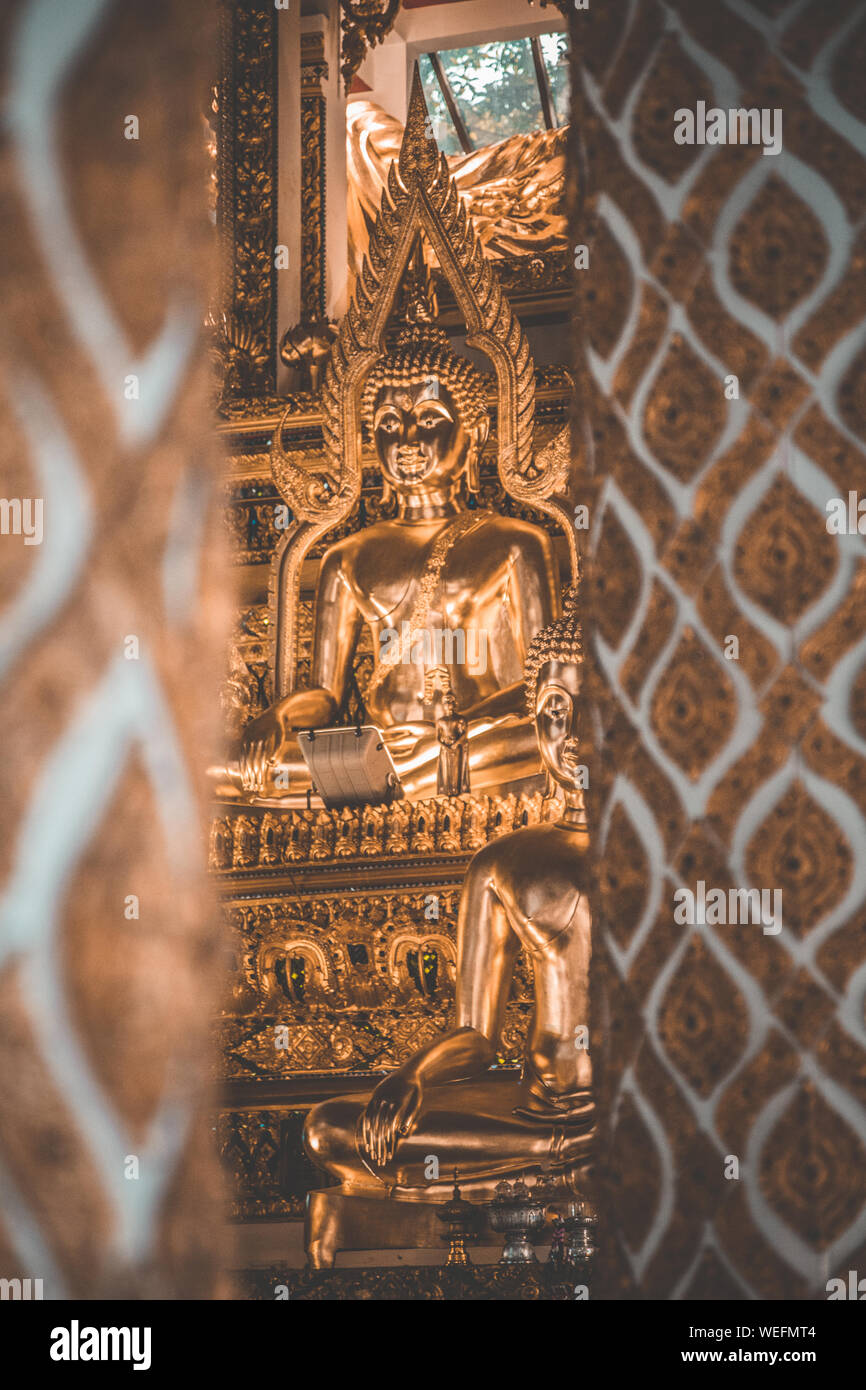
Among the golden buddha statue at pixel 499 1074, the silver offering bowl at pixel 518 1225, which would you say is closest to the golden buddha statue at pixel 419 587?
the golden buddha statue at pixel 499 1074

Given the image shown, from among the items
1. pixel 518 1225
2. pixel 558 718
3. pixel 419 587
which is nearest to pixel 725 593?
pixel 518 1225

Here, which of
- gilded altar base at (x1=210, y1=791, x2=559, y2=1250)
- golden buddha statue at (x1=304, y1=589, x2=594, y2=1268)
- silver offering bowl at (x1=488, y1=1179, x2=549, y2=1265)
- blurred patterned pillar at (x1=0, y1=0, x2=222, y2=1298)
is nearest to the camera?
blurred patterned pillar at (x1=0, y1=0, x2=222, y2=1298)

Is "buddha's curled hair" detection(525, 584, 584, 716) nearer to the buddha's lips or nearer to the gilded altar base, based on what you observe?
the gilded altar base

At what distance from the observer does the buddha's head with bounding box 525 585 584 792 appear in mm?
4375

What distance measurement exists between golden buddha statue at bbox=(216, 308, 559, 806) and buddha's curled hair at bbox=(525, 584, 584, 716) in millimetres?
256

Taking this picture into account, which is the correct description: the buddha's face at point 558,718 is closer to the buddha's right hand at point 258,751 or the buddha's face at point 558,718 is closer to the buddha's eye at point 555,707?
the buddha's eye at point 555,707

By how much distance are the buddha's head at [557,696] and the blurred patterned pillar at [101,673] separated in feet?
11.8

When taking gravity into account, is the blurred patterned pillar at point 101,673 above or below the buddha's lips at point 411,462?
below

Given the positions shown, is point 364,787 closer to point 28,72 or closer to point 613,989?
point 613,989

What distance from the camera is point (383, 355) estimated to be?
525 cm

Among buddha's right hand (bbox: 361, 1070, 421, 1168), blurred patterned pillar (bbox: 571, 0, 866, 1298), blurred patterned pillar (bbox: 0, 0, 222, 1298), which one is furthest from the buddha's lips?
blurred patterned pillar (bbox: 0, 0, 222, 1298)

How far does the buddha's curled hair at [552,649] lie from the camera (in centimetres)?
446

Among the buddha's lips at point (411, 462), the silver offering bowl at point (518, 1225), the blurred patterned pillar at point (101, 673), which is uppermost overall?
the buddha's lips at point (411, 462)
